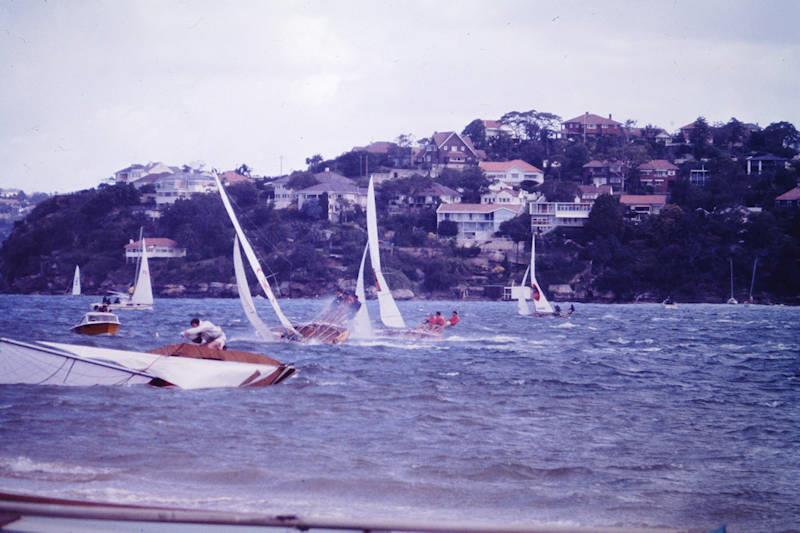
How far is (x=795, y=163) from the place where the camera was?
126 m

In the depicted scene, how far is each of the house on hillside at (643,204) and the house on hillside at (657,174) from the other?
10387mm

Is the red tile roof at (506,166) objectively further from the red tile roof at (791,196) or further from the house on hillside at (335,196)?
the red tile roof at (791,196)

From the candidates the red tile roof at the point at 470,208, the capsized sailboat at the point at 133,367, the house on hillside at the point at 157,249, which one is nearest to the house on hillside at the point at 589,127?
the red tile roof at the point at 470,208

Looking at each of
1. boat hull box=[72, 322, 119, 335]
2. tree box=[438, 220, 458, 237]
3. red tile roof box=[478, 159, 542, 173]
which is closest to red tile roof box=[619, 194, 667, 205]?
red tile roof box=[478, 159, 542, 173]

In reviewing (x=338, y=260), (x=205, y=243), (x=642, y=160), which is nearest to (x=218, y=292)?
(x=205, y=243)

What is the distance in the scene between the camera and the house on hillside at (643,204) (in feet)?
392

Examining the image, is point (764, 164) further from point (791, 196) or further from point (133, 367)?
point (133, 367)

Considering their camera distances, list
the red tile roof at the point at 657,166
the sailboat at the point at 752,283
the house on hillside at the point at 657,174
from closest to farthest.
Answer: the sailboat at the point at 752,283
the house on hillside at the point at 657,174
the red tile roof at the point at 657,166

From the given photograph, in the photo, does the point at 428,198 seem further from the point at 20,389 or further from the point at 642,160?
the point at 20,389

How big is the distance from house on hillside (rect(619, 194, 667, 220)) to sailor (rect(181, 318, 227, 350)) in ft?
338

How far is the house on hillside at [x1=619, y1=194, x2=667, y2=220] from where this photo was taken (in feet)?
392

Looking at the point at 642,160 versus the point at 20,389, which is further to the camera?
the point at 642,160

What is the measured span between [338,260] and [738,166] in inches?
2207

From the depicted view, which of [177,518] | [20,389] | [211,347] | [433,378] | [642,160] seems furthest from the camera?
[642,160]
